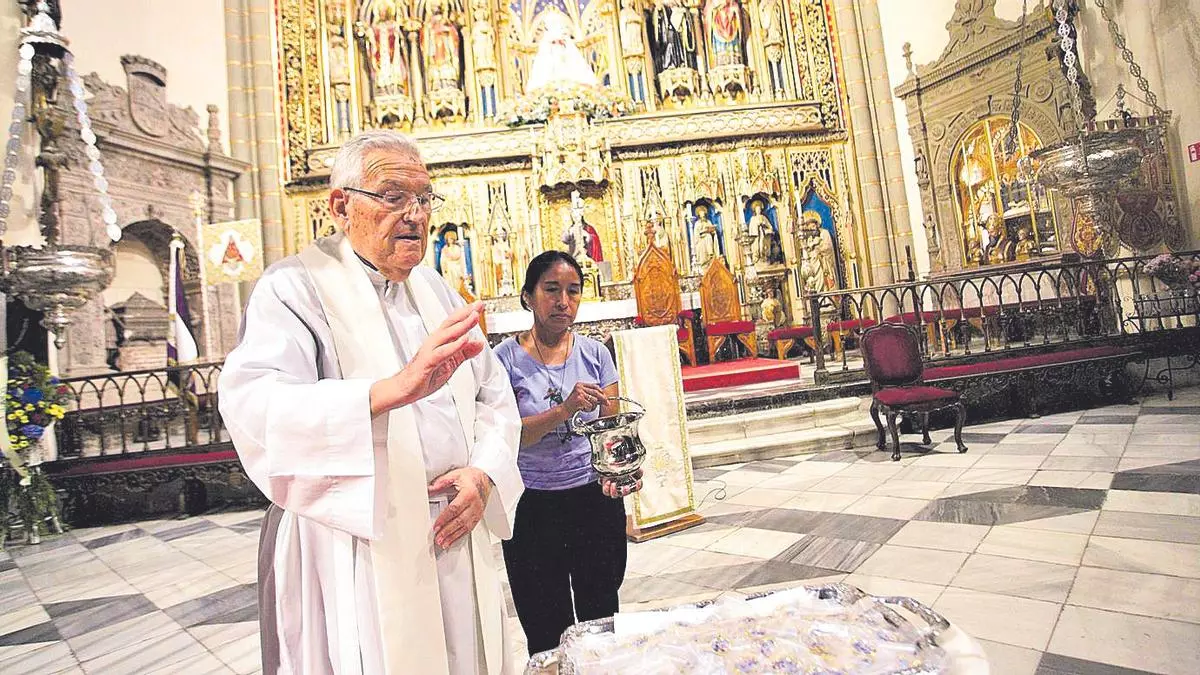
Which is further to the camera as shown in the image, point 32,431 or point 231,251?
point 231,251

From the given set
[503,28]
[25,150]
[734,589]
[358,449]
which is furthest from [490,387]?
[503,28]

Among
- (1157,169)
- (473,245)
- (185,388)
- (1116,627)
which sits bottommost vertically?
(1116,627)

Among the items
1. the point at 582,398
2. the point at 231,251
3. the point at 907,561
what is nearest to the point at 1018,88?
the point at 907,561

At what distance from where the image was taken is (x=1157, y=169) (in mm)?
7227

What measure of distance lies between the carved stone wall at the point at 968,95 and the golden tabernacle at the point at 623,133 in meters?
0.72

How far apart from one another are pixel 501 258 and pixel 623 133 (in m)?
3.29

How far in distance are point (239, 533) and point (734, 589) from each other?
401 cm

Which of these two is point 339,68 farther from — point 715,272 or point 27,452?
point 27,452

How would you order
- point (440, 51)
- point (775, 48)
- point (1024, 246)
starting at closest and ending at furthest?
point (1024, 246), point (440, 51), point (775, 48)

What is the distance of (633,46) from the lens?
1116cm

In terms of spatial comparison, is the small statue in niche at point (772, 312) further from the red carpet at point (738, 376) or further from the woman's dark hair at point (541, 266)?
the woman's dark hair at point (541, 266)

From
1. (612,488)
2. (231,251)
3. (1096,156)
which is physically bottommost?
(612,488)

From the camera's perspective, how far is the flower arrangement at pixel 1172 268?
248 inches

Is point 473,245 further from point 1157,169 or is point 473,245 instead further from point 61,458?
point 1157,169
